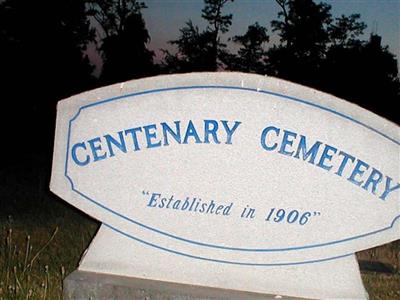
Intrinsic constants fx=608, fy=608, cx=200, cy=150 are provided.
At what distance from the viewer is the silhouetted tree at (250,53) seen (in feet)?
72.1

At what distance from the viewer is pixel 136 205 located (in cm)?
333

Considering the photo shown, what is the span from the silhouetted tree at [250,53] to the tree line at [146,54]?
0.12 ft

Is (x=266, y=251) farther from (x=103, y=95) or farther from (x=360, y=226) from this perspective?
(x=103, y=95)

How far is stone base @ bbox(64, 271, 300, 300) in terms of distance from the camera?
3127 millimetres

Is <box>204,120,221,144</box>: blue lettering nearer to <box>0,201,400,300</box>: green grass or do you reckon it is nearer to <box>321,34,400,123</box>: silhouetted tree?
<box>0,201,400,300</box>: green grass

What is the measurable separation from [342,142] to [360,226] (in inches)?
17.2

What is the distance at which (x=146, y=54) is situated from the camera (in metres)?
21.4

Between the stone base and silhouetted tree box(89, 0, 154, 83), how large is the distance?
17391 mm

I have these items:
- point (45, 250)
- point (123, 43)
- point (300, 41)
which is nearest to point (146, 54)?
point (123, 43)

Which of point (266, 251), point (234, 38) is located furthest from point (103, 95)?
point (234, 38)

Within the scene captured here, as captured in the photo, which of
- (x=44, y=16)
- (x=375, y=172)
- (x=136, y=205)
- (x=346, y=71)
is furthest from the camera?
(x=346, y=71)

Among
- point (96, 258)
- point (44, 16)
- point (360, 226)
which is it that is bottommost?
point (96, 258)

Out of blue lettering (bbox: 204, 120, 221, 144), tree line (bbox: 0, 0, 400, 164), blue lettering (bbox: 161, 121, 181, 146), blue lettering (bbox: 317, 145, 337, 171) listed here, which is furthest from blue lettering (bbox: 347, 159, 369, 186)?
tree line (bbox: 0, 0, 400, 164)

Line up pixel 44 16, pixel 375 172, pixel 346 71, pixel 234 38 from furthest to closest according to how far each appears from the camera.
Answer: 1. pixel 234 38
2. pixel 346 71
3. pixel 44 16
4. pixel 375 172
